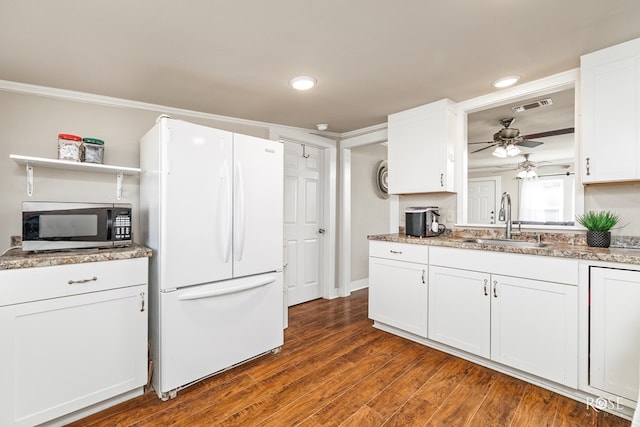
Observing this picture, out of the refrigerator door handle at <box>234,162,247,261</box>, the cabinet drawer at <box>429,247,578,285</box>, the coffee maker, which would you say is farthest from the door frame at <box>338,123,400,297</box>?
the refrigerator door handle at <box>234,162,247,261</box>

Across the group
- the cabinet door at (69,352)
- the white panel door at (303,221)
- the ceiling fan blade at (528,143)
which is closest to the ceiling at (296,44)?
the ceiling fan blade at (528,143)

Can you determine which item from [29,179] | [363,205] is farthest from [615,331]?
[29,179]

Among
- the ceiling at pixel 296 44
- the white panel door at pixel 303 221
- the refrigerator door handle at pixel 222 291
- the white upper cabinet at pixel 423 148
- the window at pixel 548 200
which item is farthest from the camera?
the white panel door at pixel 303 221

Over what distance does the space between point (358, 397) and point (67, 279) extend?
181 centimetres

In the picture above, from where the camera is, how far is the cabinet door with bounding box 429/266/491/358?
2.16m

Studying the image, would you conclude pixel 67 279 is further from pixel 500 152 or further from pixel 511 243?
pixel 500 152

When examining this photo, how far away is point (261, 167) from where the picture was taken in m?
2.27

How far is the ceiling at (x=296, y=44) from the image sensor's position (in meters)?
1.49

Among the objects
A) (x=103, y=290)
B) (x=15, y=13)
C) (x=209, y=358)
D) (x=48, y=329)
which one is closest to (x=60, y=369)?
(x=48, y=329)

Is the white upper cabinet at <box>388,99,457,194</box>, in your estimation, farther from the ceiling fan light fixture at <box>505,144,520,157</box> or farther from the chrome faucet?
the ceiling fan light fixture at <box>505,144,520,157</box>

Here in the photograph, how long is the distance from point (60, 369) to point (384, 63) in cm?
263

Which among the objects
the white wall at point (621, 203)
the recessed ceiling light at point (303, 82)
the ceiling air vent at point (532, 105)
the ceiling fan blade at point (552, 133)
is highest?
the recessed ceiling light at point (303, 82)

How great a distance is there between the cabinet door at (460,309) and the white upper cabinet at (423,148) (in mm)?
845

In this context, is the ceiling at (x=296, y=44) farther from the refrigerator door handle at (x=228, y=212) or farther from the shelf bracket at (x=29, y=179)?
the refrigerator door handle at (x=228, y=212)
